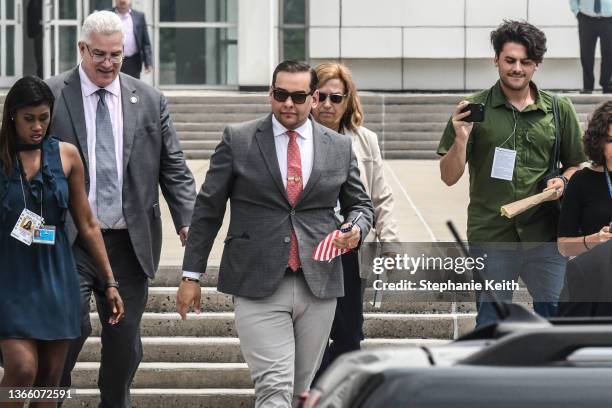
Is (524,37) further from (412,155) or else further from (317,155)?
(412,155)

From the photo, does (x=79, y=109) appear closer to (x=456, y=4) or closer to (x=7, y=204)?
(x=7, y=204)

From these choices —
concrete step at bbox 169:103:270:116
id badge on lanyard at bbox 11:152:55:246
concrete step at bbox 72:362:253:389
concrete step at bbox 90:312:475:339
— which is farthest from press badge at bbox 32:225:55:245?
concrete step at bbox 169:103:270:116

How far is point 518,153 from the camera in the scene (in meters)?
6.64

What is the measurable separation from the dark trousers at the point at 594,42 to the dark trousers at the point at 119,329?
14.2 metres

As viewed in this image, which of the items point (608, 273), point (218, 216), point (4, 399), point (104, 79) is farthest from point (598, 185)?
point (4, 399)

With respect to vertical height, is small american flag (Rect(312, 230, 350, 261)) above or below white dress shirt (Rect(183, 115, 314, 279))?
below

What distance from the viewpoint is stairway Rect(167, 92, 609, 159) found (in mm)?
18875

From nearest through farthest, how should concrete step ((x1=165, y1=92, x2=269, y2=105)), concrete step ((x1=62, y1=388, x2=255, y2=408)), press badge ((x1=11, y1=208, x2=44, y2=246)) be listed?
press badge ((x1=11, y1=208, x2=44, y2=246)) < concrete step ((x1=62, y1=388, x2=255, y2=408)) < concrete step ((x1=165, y1=92, x2=269, y2=105))

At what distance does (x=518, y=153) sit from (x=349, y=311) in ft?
3.54

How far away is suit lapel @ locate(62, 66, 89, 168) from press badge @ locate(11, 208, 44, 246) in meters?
0.76

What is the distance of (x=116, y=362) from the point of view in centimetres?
672

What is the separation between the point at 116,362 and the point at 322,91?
A: 1.55 meters

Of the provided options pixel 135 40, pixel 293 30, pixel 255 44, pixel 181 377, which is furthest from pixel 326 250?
pixel 293 30

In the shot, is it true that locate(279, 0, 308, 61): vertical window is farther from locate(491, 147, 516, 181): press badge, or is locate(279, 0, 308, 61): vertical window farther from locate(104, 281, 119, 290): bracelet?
locate(104, 281, 119, 290): bracelet
